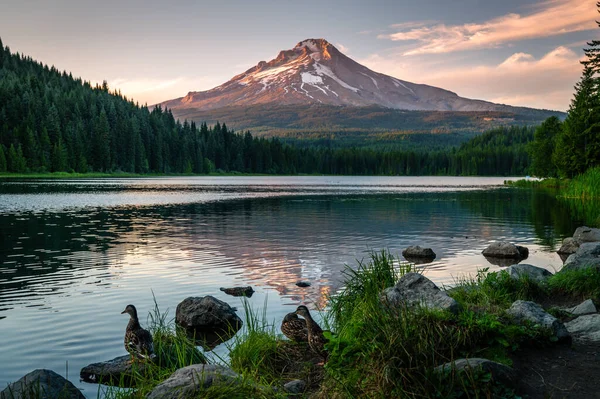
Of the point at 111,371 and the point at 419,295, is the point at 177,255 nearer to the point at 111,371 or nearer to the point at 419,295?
the point at 111,371

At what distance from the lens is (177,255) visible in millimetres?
27047

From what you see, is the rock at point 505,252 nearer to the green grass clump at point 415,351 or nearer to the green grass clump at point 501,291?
the green grass clump at point 501,291

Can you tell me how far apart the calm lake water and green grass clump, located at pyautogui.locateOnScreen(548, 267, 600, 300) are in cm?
544

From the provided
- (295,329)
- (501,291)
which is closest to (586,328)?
(501,291)

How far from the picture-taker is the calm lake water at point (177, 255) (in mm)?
14283

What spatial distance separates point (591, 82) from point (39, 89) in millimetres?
182475

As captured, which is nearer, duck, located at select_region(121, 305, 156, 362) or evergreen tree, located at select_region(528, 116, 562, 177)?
duck, located at select_region(121, 305, 156, 362)

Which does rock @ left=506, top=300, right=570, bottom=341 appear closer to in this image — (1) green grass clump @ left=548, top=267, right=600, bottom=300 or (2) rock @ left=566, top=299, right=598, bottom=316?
(2) rock @ left=566, top=299, right=598, bottom=316

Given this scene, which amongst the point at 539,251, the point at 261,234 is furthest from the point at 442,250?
the point at 261,234

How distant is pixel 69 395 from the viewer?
8.53 m

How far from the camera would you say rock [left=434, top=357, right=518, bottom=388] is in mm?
7461

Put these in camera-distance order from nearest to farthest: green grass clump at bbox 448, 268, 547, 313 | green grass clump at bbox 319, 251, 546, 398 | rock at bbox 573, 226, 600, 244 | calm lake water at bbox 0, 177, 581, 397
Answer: green grass clump at bbox 319, 251, 546, 398 < green grass clump at bbox 448, 268, 547, 313 < calm lake water at bbox 0, 177, 581, 397 < rock at bbox 573, 226, 600, 244

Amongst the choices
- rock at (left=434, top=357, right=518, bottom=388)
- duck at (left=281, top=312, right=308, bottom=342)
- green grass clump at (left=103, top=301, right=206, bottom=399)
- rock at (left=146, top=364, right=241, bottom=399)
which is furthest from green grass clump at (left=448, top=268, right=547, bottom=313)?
rock at (left=146, top=364, right=241, bottom=399)

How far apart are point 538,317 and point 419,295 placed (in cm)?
241
